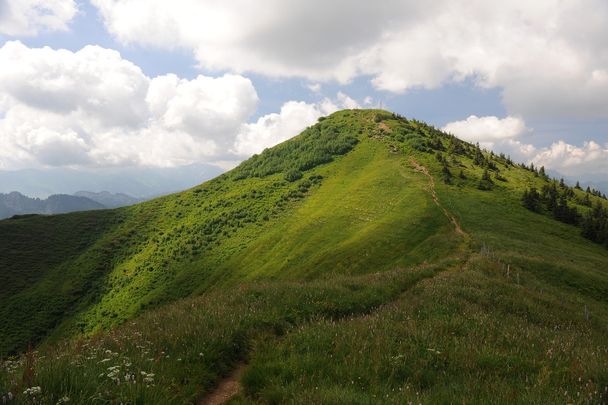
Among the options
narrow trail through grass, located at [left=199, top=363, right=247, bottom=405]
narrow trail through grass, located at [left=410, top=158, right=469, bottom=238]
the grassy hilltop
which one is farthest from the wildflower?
narrow trail through grass, located at [left=410, top=158, right=469, bottom=238]

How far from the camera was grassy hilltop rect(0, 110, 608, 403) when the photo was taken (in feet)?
21.6

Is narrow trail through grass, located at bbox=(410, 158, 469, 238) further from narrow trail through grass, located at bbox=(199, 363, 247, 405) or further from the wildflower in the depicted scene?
the wildflower

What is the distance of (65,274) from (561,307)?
92.2m

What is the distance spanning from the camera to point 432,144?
9812cm

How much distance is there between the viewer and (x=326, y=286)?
14.1m

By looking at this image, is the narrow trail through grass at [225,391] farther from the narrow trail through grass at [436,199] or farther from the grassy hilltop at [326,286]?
the narrow trail through grass at [436,199]

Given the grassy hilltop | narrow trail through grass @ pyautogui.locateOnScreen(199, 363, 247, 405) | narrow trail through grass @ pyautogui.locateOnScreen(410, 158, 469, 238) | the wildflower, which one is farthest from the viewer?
narrow trail through grass @ pyautogui.locateOnScreen(410, 158, 469, 238)

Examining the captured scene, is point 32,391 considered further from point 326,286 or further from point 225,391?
point 326,286

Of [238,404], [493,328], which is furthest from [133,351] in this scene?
[493,328]

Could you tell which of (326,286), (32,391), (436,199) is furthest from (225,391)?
(436,199)

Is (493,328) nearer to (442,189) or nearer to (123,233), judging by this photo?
(442,189)

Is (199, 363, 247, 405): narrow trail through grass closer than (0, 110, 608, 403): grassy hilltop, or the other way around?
(0, 110, 608, 403): grassy hilltop

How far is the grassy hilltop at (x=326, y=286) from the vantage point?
658 cm

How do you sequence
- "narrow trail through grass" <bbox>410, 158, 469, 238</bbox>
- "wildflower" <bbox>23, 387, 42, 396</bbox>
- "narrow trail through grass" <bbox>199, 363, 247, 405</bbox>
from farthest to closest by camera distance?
1. "narrow trail through grass" <bbox>410, 158, 469, 238</bbox>
2. "narrow trail through grass" <bbox>199, 363, 247, 405</bbox>
3. "wildflower" <bbox>23, 387, 42, 396</bbox>
